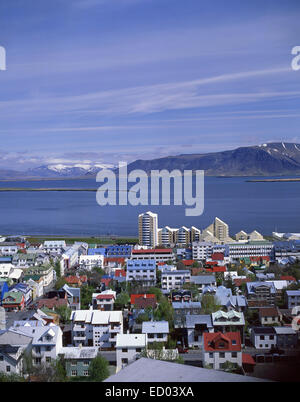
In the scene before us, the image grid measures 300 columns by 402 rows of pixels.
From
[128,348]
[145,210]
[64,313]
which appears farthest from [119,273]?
[145,210]

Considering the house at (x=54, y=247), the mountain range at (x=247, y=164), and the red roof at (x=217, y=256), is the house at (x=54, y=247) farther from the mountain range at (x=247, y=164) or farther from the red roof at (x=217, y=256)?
the mountain range at (x=247, y=164)

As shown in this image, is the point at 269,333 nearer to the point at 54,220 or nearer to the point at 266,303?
the point at 266,303

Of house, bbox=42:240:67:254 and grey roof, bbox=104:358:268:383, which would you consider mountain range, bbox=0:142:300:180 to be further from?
grey roof, bbox=104:358:268:383

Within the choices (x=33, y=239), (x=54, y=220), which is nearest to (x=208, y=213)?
(x=54, y=220)

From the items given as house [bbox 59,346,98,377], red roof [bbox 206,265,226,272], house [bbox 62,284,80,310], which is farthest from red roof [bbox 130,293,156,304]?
red roof [bbox 206,265,226,272]

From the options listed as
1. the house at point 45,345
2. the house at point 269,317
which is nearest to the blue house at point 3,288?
the house at point 45,345

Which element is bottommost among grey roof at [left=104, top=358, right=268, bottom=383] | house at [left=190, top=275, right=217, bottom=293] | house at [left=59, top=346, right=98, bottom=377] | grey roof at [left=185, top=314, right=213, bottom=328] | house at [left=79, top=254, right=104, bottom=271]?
house at [left=59, top=346, right=98, bottom=377]

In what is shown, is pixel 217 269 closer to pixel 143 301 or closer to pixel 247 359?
pixel 143 301
